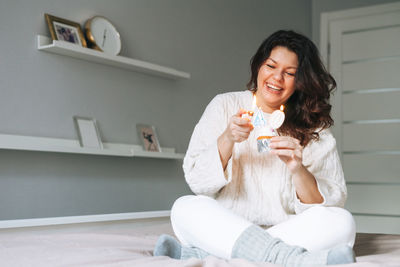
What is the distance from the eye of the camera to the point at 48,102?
2445 mm

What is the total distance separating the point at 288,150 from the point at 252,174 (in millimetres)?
339

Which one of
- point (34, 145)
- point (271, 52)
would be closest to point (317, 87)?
point (271, 52)

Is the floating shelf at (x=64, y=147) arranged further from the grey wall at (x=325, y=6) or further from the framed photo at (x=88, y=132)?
the grey wall at (x=325, y=6)

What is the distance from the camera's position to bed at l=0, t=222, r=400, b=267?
44.0 inches

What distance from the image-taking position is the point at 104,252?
50.8 inches

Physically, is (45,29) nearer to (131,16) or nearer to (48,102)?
(48,102)

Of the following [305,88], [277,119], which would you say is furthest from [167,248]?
[305,88]

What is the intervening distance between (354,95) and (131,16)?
2402 millimetres

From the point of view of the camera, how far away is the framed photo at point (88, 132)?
2555 mm

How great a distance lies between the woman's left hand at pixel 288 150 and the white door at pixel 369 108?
3.10m

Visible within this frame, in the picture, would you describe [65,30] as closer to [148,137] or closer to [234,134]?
[148,137]

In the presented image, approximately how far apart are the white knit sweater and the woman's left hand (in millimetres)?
168

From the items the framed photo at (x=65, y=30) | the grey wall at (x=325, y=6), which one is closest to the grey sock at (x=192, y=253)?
the framed photo at (x=65, y=30)

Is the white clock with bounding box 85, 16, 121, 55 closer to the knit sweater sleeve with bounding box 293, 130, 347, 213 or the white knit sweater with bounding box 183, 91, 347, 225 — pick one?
the white knit sweater with bounding box 183, 91, 347, 225
